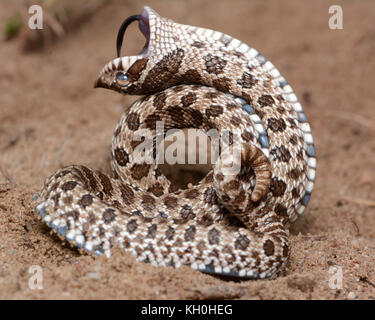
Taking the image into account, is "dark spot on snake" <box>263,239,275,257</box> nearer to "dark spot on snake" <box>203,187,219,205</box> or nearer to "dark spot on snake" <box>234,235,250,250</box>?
"dark spot on snake" <box>234,235,250,250</box>

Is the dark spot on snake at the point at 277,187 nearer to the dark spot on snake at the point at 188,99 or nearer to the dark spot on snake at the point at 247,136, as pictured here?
the dark spot on snake at the point at 247,136

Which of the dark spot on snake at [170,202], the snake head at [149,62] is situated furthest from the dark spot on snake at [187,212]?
the snake head at [149,62]

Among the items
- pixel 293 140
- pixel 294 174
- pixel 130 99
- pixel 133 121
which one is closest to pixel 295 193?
pixel 294 174

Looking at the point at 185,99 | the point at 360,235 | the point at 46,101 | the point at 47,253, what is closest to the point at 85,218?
the point at 47,253

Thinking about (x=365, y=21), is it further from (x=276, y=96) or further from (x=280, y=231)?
(x=280, y=231)

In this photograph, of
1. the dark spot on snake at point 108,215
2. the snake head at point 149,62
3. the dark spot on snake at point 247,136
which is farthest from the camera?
the snake head at point 149,62

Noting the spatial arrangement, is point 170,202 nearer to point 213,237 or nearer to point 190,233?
point 190,233

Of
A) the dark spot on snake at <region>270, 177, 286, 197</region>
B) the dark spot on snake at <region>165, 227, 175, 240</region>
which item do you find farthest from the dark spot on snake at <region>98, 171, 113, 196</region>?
the dark spot on snake at <region>270, 177, 286, 197</region>
